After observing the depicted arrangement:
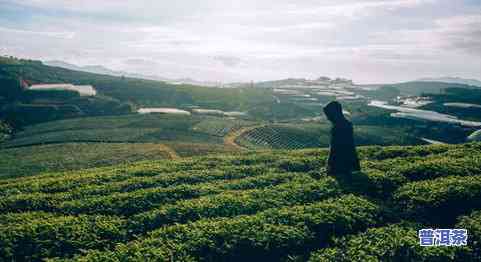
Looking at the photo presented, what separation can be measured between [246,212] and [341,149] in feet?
37.3

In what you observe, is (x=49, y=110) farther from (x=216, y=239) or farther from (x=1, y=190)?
(x=216, y=239)

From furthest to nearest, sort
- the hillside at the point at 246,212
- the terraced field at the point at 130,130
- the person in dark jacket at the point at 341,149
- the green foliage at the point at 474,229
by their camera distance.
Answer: the terraced field at the point at 130,130, the person in dark jacket at the point at 341,149, the green foliage at the point at 474,229, the hillside at the point at 246,212

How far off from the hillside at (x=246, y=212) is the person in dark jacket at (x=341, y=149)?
51.4 inches

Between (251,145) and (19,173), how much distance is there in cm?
4065

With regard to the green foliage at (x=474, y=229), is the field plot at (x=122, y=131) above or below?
below

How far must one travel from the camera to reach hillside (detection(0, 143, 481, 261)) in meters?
23.2

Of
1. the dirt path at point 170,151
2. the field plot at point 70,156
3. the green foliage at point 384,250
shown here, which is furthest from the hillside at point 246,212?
the dirt path at point 170,151

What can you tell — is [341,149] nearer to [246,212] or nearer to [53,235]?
[246,212]

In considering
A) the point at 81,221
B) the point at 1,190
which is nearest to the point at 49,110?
the point at 1,190

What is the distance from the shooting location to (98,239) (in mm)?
24375

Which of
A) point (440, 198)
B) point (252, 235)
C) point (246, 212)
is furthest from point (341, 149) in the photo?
point (252, 235)

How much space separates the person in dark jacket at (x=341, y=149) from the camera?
116ft

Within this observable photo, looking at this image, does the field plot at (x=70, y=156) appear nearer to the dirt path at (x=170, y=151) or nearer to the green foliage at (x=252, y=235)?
the dirt path at (x=170, y=151)

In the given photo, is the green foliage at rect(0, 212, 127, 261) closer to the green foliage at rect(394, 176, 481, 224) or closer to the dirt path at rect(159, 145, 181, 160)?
the green foliage at rect(394, 176, 481, 224)
